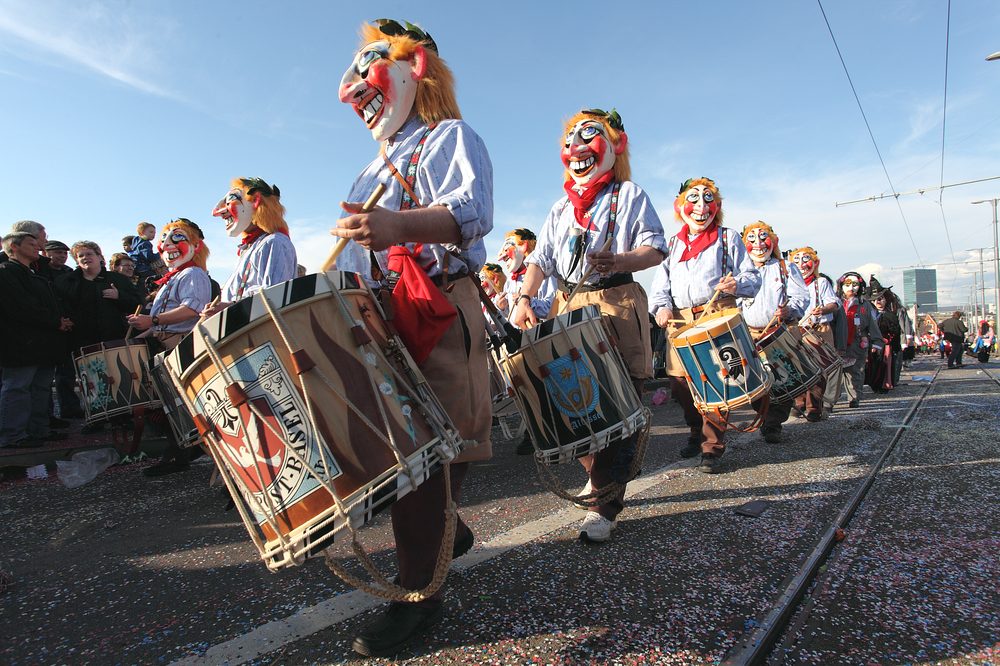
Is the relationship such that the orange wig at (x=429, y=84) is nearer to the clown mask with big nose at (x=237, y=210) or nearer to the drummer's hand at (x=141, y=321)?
the clown mask with big nose at (x=237, y=210)

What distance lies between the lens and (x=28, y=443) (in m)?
4.63

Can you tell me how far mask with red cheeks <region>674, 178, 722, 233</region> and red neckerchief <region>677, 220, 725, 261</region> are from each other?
4 centimetres

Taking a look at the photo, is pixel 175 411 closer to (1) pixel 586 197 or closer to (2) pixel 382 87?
(2) pixel 382 87

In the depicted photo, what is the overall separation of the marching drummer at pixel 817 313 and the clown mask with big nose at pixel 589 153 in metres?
3.25

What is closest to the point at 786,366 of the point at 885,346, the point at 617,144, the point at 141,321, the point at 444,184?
the point at 617,144

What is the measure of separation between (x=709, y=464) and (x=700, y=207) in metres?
1.86

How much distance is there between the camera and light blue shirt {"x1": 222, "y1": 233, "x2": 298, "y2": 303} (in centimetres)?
348

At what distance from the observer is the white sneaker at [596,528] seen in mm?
2371

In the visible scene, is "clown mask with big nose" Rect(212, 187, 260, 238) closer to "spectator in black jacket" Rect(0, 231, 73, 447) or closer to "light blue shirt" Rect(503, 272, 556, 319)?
"light blue shirt" Rect(503, 272, 556, 319)

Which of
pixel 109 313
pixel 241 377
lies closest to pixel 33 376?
pixel 109 313

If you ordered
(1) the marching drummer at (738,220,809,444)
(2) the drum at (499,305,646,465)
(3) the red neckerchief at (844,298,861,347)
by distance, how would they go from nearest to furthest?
(2) the drum at (499,305,646,465) < (1) the marching drummer at (738,220,809,444) < (3) the red neckerchief at (844,298,861,347)

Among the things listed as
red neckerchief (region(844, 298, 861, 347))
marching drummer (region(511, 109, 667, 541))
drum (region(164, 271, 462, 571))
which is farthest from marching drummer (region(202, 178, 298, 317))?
red neckerchief (region(844, 298, 861, 347))

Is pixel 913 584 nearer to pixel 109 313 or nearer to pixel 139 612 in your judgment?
pixel 139 612

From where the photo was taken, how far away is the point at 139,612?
6.66 ft
